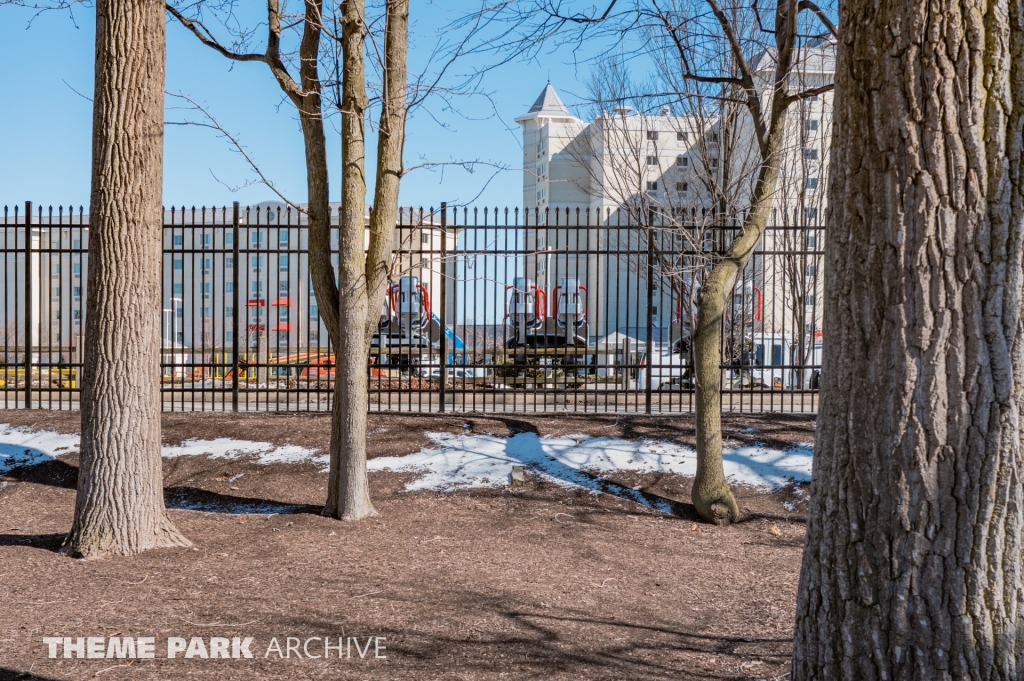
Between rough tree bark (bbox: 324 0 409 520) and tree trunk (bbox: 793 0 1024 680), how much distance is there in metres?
5.19

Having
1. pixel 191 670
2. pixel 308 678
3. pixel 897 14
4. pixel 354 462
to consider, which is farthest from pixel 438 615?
pixel 897 14

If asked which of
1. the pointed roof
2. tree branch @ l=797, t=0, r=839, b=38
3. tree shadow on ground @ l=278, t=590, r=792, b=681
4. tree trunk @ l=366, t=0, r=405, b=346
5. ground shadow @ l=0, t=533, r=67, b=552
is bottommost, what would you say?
tree shadow on ground @ l=278, t=590, r=792, b=681

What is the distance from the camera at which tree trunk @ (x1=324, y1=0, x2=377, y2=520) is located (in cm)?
729

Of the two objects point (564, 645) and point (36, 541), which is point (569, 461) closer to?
point (564, 645)

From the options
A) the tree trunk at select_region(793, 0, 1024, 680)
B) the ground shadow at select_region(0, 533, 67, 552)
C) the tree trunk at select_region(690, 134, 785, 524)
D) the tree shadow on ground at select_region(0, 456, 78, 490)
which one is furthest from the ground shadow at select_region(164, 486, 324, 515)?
the tree trunk at select_region(793, 0, 1024, 680)

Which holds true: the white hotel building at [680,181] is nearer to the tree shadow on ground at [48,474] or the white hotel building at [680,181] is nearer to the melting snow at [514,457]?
the melting snow at [514,457]

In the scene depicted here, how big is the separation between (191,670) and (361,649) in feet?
2.85

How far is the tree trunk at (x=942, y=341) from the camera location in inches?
105

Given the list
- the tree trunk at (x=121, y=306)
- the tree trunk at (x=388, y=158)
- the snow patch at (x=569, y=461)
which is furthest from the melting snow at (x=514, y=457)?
the tree trunk at (x=121, y=306)

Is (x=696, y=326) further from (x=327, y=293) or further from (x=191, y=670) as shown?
(x=191, y=670)

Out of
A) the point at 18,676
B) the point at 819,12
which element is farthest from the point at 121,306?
the point at 819,12

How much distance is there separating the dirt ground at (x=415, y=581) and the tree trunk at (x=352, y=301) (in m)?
0.46

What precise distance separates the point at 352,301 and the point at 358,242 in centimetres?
53

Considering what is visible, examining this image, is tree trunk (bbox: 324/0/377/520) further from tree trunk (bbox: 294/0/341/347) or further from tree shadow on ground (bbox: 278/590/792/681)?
tree shadow on ground (bbox: 278/590/792/681)
